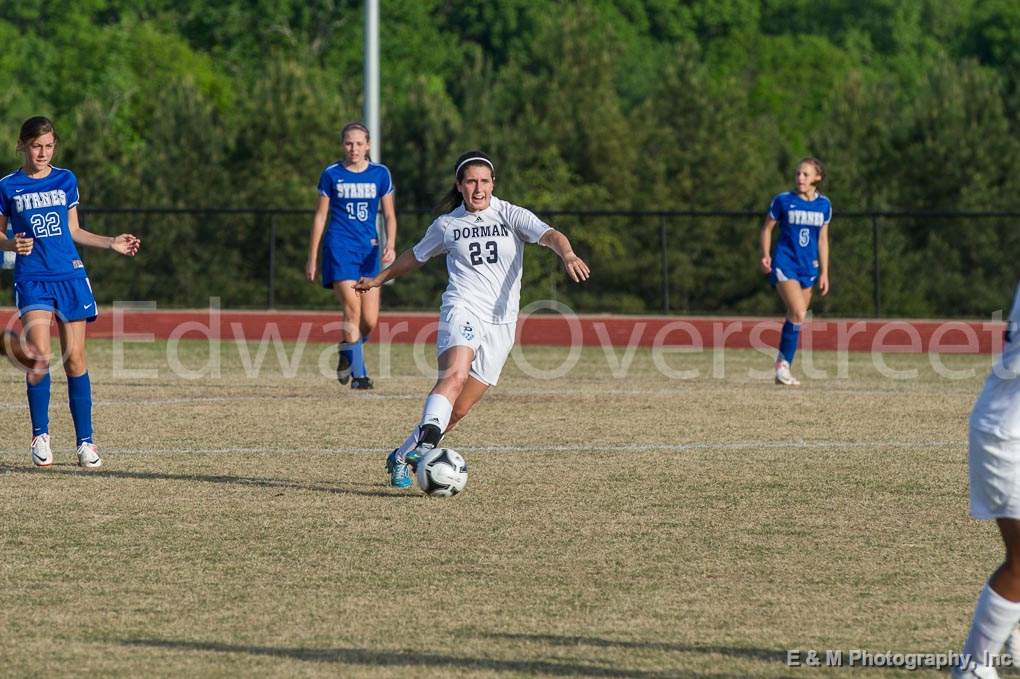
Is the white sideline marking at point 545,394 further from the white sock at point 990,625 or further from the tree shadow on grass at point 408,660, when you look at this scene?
the white sock at point 990,625

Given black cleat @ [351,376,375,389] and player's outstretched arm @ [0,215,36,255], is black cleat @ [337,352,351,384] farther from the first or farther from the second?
player's outstretched arm @ [0,215,36,255]

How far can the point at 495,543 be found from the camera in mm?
7605

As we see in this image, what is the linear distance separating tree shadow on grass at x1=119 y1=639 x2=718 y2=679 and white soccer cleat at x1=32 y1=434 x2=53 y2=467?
13.8 feet

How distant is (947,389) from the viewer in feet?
50.0

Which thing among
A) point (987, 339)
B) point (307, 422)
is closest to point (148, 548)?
point (307, 422)

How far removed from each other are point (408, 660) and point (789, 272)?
423 inches

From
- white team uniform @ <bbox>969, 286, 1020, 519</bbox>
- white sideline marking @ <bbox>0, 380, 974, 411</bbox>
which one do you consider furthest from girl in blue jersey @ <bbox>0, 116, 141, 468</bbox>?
white team uniform @ <bbox>969, 286, 1020, 519</bbox>

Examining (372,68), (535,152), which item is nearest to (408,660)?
(372,68)

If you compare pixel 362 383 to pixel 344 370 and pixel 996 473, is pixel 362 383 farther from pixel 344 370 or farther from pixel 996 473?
pixel 996 473

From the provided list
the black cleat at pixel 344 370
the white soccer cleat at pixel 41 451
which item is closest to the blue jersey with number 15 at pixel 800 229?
the black cleat at pixel 344 370

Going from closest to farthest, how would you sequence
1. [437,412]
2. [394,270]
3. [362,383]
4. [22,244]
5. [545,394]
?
[437,412], [394,270], [22,244], [545,394], [362,383]

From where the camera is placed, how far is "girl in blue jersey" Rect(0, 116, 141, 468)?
9656mm

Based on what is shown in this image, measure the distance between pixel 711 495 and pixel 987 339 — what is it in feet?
41.1

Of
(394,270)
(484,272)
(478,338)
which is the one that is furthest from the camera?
(394,270)
